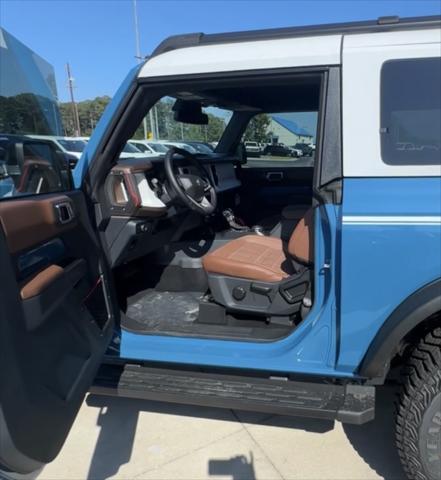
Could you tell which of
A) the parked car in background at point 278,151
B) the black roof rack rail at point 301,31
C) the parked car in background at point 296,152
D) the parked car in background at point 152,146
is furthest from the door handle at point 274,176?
the black roof rack rail at point 301,31

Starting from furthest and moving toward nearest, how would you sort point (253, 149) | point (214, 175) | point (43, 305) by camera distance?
point (253, 149) → point (214, 175) → point (43, 305)

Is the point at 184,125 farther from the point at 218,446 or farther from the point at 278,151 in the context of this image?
the point at 218,446

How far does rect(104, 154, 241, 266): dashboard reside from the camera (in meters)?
2.15

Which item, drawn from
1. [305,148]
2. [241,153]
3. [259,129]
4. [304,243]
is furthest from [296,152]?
[304,243]

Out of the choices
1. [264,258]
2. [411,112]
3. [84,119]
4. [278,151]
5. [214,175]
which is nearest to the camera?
[411,112]

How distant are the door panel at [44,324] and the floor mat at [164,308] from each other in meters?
0.59

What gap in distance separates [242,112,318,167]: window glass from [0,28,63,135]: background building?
1897 millimetres

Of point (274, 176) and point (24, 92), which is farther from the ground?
point (24, 92)

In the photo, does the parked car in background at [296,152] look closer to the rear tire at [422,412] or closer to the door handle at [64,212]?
the rear tire at [422,412]

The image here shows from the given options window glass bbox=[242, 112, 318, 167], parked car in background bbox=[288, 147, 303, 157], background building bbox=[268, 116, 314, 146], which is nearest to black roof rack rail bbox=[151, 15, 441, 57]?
window glass bbox=[242, 112, 318, 167]

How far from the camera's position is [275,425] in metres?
2.29

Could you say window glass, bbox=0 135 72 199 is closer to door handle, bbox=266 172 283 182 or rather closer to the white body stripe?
the white body stripe

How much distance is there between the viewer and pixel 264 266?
225cm

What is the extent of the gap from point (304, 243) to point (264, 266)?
37 cm
